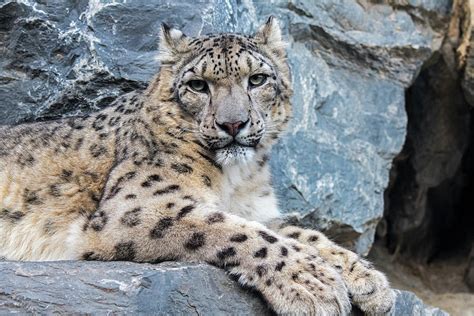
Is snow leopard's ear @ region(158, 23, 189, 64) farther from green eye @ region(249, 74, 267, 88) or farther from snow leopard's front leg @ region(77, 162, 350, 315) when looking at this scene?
snow leopard's front leg @ region(77, 162, 350, 315)

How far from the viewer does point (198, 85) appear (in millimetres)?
4840

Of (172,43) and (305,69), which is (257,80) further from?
(305,69)

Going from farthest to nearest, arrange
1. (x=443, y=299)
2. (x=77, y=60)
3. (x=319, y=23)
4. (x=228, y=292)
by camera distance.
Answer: (x=443, y=299), (x=319, y=23), (x=77, y=60), (x=228, y=292)

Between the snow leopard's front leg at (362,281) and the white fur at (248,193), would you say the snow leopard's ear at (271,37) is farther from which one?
the snow leopard's front leg at (362,281)

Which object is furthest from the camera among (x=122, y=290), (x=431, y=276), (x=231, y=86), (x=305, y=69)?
(x=431, y=276)

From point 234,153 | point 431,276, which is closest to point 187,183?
point 234,153

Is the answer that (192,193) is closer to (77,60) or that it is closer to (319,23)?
(77,60)

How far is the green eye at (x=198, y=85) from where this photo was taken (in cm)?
482

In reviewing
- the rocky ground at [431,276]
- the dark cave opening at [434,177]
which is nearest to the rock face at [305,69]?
the dark cave opening at [434,177]

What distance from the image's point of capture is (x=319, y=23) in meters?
7.17

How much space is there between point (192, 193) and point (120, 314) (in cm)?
100

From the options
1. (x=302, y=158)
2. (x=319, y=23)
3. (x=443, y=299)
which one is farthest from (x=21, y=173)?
(x=443, y=299)

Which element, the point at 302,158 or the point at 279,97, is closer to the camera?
the point at 279,97

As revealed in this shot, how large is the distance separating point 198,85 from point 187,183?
52 centimetres
